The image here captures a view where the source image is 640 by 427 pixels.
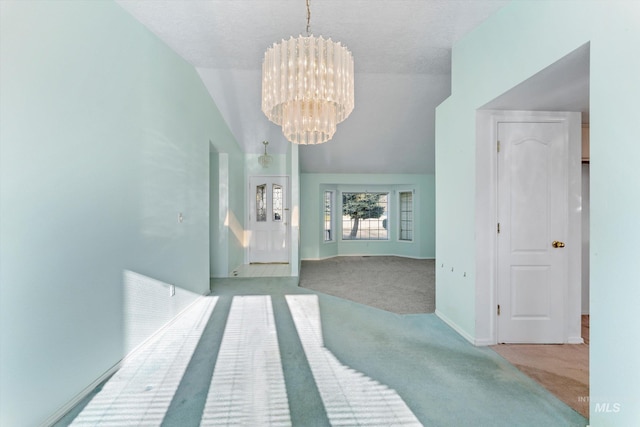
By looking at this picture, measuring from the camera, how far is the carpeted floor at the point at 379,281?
3676 millimetres

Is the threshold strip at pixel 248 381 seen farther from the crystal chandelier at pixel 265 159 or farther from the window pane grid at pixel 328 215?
the window pane grid at pixel 328 215

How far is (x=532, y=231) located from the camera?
254cm

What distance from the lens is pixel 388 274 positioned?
5.34m

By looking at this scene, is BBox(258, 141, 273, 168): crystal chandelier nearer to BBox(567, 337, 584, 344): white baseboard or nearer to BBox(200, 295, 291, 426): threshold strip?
BBox(200, 295, 291, 426): threshold strip

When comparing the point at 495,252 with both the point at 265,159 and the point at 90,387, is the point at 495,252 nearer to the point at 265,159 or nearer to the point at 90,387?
the point at 90,387

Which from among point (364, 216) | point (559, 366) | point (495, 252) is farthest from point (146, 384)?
point (364, 216)

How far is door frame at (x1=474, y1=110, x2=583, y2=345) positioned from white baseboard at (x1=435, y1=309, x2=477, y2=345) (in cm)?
7

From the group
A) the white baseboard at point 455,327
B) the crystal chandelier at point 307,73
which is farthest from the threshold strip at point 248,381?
the crystal chandelier at point 307,73

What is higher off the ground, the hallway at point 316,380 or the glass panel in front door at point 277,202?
the glass panel in front door at point 277,202

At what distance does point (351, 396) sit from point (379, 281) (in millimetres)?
3148

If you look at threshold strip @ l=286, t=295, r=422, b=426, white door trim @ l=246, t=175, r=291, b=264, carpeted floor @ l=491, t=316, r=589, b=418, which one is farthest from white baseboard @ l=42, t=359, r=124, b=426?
white door trim @ l=246, t=175, r=291, b=264

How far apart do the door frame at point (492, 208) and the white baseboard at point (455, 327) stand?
2.7 inches

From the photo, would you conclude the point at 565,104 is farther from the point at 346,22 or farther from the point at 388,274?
the point at 388,274

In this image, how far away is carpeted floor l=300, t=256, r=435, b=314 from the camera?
368 cm
